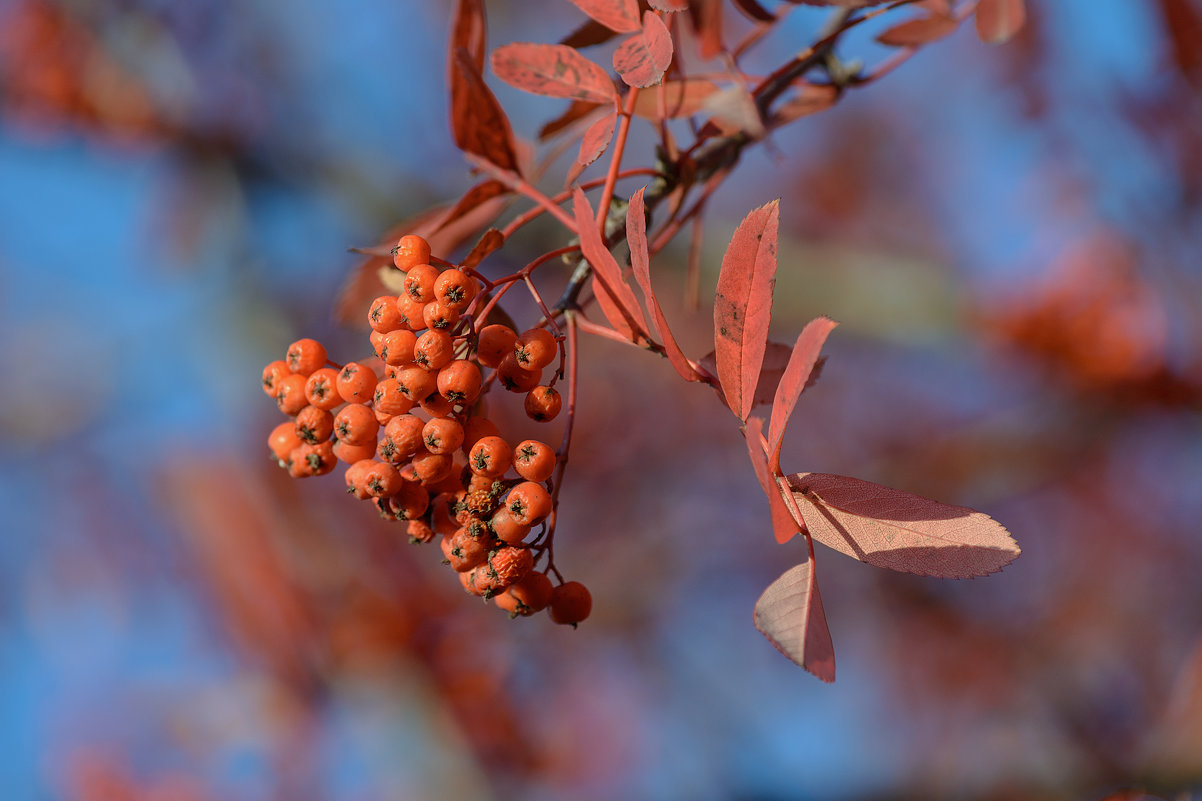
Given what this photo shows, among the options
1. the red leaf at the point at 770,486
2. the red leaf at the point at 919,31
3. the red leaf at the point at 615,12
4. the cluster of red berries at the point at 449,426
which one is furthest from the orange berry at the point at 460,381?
the red leaf at the point at 919,31

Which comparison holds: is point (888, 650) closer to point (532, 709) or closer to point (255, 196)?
point (532, 709)

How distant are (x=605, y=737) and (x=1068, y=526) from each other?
9.85 feet

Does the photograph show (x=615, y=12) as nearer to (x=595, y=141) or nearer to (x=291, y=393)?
(x=595, y=141)

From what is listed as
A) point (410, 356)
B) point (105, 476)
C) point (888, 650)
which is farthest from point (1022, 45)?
point (105, 476)

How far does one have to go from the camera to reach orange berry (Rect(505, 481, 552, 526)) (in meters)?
0.62

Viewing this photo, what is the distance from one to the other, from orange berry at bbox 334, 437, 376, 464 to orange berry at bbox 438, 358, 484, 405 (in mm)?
124

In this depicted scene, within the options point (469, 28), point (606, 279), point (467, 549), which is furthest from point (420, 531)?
point (469, 28)

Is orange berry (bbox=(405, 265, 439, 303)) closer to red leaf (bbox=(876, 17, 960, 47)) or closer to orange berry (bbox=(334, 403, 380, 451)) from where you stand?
orange berry (bbox=(334, 403, 380, 451))

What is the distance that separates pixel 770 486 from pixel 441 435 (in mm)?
262

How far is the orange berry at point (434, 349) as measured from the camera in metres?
0.60

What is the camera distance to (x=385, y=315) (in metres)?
0.64

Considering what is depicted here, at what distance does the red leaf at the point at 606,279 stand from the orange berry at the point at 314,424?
0.29 metres

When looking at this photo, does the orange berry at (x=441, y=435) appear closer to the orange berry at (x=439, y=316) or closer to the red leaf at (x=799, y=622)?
the orange berry at (x=439, y=316)

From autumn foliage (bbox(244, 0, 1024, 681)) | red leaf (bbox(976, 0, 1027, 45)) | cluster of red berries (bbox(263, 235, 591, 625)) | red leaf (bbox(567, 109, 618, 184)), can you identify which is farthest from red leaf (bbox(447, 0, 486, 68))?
red leaf (bbox(976, 0, 1027, 45))
